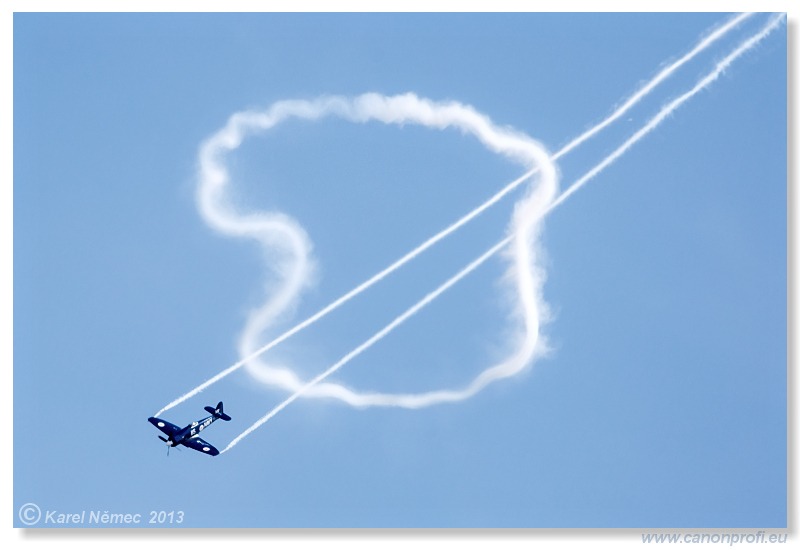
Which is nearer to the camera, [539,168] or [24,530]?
[24,530]

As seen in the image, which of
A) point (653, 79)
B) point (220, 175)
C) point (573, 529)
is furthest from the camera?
point (220, 175)

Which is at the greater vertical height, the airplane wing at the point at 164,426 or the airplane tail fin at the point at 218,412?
the airplane tail fin at the point at 218,412

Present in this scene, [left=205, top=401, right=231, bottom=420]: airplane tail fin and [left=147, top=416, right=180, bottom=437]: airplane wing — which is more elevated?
[left=205, top=401, right=231, bottom=420]: airplane tail fin

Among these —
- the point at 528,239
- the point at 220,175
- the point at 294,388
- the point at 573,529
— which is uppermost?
the point at 220,175

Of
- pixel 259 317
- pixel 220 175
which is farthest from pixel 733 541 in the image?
pixel 220 175

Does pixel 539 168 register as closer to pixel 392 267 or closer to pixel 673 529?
pixel 392 267

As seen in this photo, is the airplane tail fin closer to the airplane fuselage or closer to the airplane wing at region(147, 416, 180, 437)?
the airplane fuselage

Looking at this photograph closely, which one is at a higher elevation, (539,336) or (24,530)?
(539,336)

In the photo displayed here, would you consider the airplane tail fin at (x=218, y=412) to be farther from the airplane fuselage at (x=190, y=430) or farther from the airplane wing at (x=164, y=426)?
the airplane wing at (x=164, y=426)
